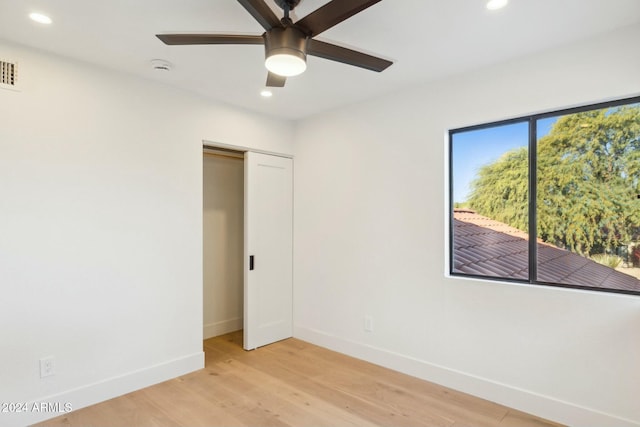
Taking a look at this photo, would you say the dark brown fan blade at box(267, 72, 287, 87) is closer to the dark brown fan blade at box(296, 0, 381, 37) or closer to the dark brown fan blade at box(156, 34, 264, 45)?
the dark brown fan blade at box(156, 34, 264, 45)

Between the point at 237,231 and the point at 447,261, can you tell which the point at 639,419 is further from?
the point at 237,231

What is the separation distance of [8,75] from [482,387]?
4195mm

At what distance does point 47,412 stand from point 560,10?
4296mm

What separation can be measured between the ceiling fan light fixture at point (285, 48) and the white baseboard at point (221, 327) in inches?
136

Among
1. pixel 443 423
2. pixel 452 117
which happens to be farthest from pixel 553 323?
pixel 452 117

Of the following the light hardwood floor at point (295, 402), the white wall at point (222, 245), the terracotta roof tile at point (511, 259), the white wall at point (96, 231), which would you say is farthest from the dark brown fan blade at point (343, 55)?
the white wall at point (222, 245)

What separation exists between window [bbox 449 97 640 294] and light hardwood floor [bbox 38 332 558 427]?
3.47ft

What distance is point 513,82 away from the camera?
8.90 feet

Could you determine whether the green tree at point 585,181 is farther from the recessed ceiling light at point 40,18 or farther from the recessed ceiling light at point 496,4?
the recessed ceiling light at point 40,18

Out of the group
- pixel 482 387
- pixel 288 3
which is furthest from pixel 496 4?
pixel 482 387

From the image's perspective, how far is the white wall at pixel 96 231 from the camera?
2441mm

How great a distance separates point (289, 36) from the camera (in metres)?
1.73

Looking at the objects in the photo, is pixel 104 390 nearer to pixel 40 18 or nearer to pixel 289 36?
pixel 40 18

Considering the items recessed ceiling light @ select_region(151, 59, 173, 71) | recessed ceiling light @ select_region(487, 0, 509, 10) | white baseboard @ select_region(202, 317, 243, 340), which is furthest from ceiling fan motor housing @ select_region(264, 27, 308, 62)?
white baseboard @ select_region(202, 317, 243, 340)
